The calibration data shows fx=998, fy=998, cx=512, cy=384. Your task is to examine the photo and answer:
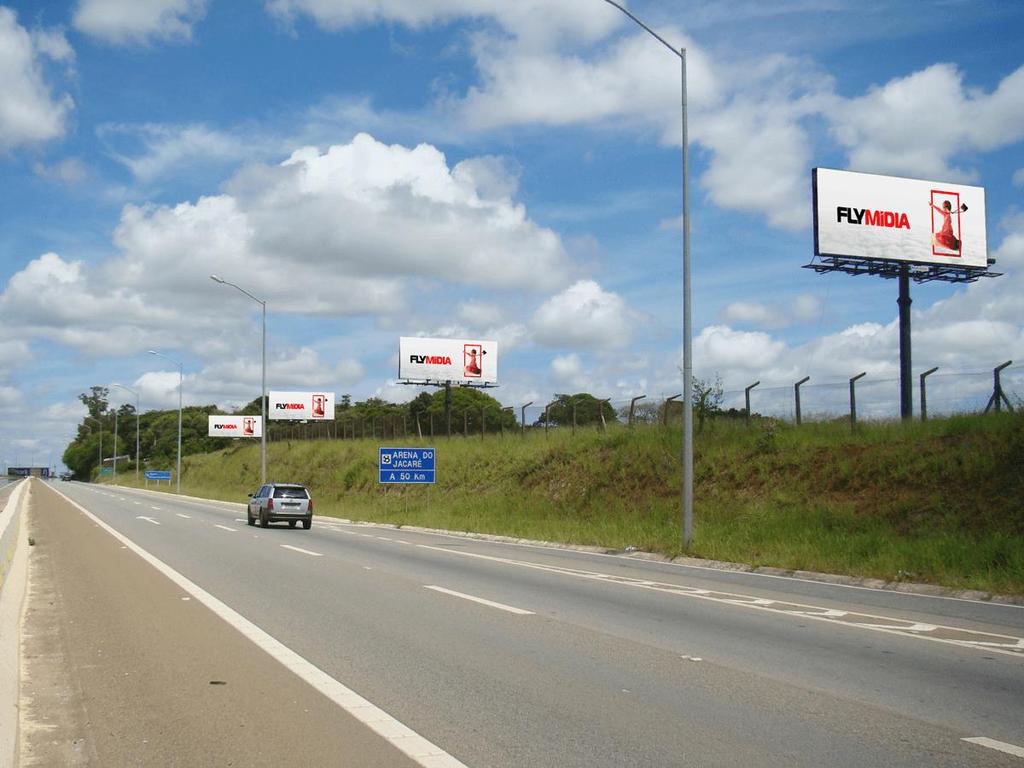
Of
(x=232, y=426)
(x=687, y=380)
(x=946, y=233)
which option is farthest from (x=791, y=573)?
(x=232, y=426)

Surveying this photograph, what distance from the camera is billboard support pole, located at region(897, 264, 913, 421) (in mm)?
28922

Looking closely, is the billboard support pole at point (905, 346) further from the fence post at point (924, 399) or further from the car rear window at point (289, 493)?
the car rear window at point (289, 493)

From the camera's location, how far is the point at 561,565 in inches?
776

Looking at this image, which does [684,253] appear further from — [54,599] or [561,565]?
[54,599]

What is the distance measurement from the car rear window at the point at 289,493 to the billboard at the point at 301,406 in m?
66.0

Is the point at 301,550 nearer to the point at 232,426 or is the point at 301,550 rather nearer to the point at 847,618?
the point at 847,618

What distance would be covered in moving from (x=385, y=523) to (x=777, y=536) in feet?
65.0

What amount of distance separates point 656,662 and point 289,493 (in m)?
27.2

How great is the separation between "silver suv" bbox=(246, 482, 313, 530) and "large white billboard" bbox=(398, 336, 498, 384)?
28.8 m

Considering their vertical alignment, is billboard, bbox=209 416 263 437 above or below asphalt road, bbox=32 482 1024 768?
above

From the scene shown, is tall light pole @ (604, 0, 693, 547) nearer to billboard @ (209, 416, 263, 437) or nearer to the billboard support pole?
the billboard support pole

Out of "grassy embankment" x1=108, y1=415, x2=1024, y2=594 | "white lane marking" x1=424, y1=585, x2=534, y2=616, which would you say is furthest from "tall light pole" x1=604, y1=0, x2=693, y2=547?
"white lane marking" x1=424, y1=585, x2=534, y2=616

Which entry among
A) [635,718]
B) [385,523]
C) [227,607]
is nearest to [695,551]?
[227,607]

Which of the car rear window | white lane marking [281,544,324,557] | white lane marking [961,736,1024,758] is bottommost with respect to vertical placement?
white lane marking [281,544,324,557]
